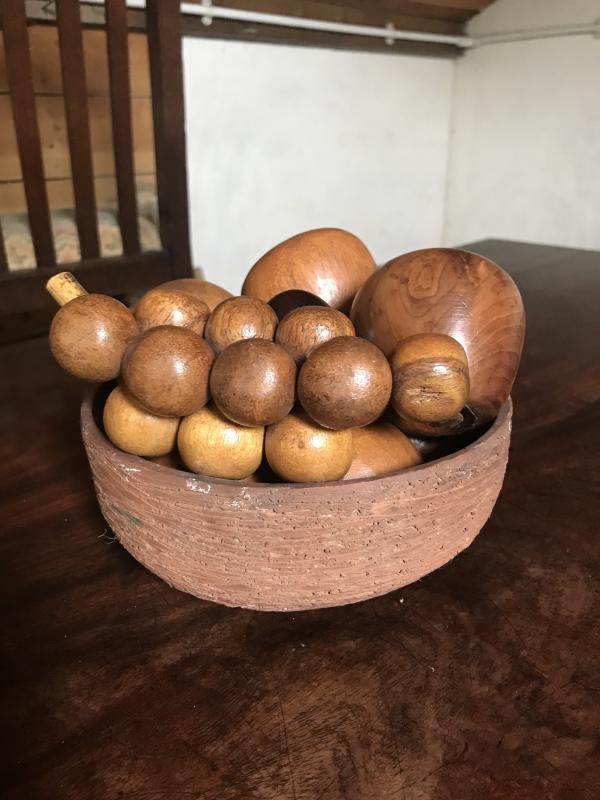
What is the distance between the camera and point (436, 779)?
27 cm

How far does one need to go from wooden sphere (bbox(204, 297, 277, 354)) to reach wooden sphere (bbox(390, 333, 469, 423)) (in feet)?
0.23

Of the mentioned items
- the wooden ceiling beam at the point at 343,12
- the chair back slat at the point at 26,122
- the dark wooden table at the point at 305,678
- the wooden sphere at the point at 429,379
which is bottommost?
the dark wooden table at the point at 305,678

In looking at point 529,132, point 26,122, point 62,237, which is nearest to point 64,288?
point 26,122

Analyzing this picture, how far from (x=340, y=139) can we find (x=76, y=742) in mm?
2517

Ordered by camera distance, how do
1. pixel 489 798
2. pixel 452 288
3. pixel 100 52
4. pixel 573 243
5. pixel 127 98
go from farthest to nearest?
pixel 573 243
pixel 100 52
pixel 127 98
pixel 452 288
pixel 489 798

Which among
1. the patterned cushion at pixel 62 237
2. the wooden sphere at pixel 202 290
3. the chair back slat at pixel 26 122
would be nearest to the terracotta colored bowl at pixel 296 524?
the wooden sphere at pixel 202 290

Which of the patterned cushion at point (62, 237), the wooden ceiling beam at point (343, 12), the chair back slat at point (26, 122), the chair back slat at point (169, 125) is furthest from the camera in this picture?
the wooden ceiling beam at point (343, 12)

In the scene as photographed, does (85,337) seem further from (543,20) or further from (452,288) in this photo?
(543,20)

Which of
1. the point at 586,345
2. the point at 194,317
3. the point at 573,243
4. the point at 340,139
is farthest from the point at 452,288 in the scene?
the point at 573,243

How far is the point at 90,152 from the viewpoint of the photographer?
1045 millimetres

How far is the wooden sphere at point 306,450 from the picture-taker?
0.32m

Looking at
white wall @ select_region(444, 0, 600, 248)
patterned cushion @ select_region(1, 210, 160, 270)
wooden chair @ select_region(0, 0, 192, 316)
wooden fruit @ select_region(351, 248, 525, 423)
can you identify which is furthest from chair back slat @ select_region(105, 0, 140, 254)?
white wall @ select_region(444, 0, 600, 248)

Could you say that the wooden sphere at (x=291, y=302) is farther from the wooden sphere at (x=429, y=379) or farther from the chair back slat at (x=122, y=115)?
the chair back slat at (x=122, y=115)

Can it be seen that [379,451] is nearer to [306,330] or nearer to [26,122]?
[306,330]
